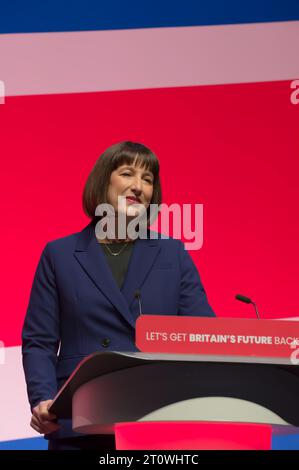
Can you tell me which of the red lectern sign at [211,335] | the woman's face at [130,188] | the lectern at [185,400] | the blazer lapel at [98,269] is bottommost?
the lectern at [185,400]

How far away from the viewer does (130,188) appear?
2.22m

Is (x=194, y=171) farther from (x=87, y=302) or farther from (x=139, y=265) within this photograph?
(x=87, y=302)

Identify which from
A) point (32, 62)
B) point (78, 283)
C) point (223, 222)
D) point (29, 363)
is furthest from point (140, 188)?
point (32, 62)

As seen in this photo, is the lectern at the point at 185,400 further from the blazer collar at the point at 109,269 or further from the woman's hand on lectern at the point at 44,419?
the blazer collar at the point at 109,269

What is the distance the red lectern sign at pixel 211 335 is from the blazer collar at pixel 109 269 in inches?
23.8

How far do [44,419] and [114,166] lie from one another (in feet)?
2.69

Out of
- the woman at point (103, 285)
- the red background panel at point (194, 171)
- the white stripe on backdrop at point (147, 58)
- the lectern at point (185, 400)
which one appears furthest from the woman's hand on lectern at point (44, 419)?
the white stripe on backdrop at point (147, 58)

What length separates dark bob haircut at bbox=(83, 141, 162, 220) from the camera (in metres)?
2.26

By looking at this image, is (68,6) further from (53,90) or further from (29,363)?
(29,363)

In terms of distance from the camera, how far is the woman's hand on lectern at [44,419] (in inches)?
66.9

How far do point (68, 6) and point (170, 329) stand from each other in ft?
6.62

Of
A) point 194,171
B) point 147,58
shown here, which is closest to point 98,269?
point 194,171

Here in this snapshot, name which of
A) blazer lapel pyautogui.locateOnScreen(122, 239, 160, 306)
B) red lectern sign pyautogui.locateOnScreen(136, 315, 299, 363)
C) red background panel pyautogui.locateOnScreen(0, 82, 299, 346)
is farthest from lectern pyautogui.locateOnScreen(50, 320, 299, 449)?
red background panel pyautogui.locateOnScreen(0, 82, 299, 346)

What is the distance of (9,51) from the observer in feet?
9.89
